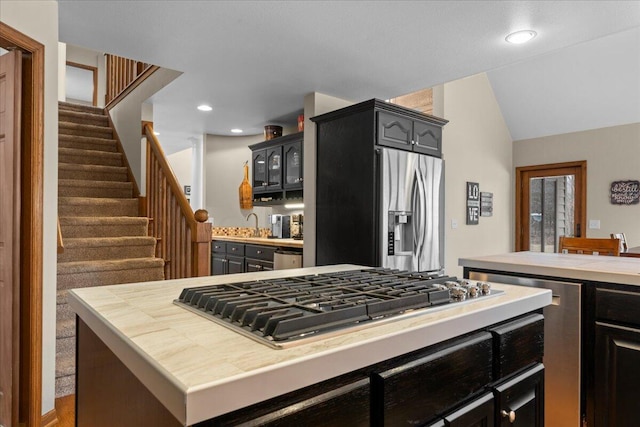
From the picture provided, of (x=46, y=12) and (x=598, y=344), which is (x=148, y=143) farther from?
(x=598, y=344)

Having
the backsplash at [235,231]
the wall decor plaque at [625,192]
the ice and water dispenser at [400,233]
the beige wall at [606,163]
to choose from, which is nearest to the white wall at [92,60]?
the backsplash at [235,231]

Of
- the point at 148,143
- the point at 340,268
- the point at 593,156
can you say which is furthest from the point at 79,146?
the point at 593,156

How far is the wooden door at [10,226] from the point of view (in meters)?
2.14

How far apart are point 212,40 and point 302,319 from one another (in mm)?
2569

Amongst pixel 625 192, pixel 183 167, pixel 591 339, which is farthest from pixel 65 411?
pixel 183 167

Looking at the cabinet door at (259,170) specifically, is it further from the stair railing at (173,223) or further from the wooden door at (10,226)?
the wooden door at (10,226)

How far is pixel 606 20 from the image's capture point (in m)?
2.49

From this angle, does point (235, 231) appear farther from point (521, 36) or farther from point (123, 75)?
point (521, 36)

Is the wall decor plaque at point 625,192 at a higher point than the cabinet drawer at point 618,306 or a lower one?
higher

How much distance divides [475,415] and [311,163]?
3.23 m

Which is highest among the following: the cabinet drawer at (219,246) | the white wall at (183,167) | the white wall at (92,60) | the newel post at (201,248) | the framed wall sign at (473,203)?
the white wall at (92,60)

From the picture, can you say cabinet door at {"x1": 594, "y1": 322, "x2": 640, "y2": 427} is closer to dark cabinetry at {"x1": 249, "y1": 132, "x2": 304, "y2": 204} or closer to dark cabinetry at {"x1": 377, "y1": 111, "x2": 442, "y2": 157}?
dark cabinetry at {"x1": 377, "y1": 111, "x2": 442, "y2": 157}

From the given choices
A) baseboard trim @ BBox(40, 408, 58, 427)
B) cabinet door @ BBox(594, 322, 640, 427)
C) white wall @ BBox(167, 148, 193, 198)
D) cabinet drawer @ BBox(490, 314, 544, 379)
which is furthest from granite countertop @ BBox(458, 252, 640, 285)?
white wall @ BBox(167, 148, 193, 198)

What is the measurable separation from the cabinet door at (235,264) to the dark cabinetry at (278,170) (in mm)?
917
